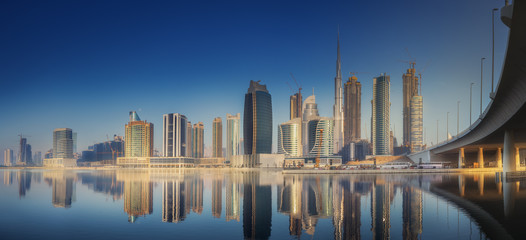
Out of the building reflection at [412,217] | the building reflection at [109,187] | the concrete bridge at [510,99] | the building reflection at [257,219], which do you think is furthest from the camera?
the building reflection at [109,187]

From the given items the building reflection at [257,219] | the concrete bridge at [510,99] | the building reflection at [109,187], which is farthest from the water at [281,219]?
the building reflection at [109,187]

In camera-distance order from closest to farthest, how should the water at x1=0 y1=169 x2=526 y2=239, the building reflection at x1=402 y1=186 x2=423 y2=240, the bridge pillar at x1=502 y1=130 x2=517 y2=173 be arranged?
the building reflection at x1=402 y1=186 x2=423 y2=240 → the water at x1=0 y1=169 x2=526 y2=239 → the bridge pillar at x1=502 y1=130 x2=517 y2=173

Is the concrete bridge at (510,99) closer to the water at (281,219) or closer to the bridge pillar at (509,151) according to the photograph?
the bridge pillar at (509,151)

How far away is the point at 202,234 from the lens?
33375 mm

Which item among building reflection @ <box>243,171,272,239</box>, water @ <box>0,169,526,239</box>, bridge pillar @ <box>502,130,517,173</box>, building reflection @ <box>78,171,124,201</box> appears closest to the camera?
water @ <box>0,169,526,239</box>

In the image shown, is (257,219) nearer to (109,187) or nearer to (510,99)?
(510,99)

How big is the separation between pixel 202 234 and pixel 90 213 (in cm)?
2154

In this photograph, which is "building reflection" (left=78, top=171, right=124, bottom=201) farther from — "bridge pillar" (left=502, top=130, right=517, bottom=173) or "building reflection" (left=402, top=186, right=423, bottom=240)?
"bridge pillar" (left=502, top=130, right=517, bottom=173)

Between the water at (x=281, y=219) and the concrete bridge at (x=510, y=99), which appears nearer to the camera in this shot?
the concrete bridge at (x=510, y=99)

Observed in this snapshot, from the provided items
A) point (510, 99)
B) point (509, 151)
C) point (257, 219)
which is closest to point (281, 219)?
point (257, 219)

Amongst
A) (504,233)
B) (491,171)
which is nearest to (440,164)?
(491,171)

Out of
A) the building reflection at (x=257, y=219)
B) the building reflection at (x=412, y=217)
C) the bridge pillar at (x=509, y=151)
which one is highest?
the bridge pillar at (x=509, y=151)

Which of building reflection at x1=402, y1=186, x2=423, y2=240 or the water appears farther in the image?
the water

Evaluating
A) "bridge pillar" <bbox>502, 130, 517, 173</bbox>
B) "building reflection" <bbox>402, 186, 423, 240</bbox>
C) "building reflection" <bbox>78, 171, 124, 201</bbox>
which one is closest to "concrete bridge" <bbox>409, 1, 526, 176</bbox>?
"bridge pillar" <bbox>502, 130, 517, 173</bbox>
